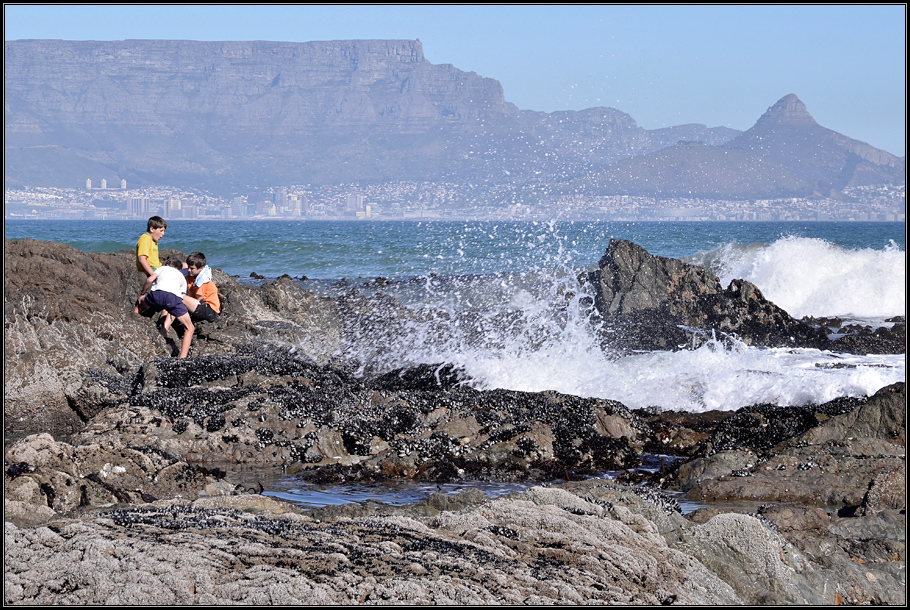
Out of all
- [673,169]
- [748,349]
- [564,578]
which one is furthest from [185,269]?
[673,169]

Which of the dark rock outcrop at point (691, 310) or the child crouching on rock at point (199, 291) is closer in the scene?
the child crouching on rock at point (199, 291)

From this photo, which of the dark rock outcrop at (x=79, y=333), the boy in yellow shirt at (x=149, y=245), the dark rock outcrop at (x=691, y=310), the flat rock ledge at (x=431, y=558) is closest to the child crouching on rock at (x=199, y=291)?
the boy in yellow shirt at (x=149, y=245)

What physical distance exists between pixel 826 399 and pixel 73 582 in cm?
912

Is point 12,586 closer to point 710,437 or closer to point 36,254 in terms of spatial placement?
point 710,437

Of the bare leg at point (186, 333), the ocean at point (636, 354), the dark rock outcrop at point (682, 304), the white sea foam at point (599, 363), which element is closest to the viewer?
the bare leg at point (186, 333)

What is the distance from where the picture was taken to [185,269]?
32.2 ft

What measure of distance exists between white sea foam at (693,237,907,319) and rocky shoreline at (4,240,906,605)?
14.8 m

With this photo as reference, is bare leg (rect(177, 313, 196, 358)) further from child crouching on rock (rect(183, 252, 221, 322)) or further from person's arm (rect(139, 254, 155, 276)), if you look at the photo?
person's arm (rect(139, 254, 155, 276))

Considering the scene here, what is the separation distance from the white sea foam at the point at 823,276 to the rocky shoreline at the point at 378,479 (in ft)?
48.6

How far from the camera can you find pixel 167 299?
9312mm

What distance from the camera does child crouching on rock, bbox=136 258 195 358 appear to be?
Answer: 9.12 meters

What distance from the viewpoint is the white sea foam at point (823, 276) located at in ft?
71.6

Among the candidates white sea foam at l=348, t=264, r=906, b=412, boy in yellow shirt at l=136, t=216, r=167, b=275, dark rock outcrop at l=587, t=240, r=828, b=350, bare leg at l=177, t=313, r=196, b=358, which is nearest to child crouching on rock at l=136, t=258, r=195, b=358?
bare leg at l=177, t=313, r=196, b=358

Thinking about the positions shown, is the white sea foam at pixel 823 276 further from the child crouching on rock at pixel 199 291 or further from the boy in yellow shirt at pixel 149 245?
the boy in yellow shirt at pixel 149 245
